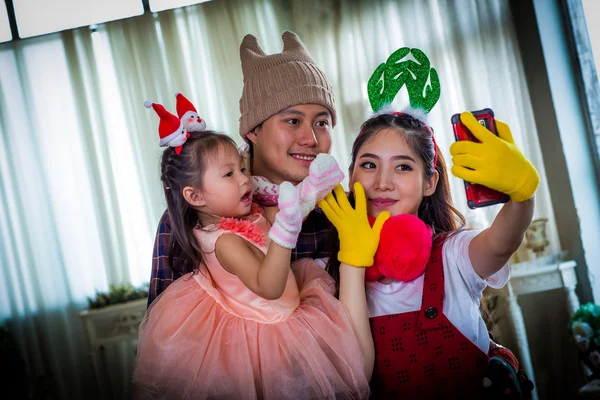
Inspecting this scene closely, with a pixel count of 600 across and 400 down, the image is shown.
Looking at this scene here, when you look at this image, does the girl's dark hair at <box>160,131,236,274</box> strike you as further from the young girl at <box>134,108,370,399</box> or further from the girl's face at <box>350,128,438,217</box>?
the girl's face at <box>350,128,438,217</box>

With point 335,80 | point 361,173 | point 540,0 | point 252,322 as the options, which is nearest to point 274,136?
point 361,173

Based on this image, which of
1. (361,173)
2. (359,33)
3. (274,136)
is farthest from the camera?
(359,33)

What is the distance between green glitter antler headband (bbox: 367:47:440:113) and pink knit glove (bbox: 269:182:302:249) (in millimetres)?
454

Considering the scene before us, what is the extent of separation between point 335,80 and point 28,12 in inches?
89.6

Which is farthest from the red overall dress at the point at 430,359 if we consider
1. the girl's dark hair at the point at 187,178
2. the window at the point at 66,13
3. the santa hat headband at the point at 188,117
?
the window at the point at 66,13

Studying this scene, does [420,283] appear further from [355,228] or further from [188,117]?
[188,117]

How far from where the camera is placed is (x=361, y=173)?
1.41 m

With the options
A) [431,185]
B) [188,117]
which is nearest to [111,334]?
[188,117]

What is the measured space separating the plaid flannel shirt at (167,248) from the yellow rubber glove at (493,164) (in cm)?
65

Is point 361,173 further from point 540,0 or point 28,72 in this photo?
point 28,72

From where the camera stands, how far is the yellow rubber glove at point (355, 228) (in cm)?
126

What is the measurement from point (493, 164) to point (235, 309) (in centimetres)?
68

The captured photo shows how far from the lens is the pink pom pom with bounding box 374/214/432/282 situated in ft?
4.07

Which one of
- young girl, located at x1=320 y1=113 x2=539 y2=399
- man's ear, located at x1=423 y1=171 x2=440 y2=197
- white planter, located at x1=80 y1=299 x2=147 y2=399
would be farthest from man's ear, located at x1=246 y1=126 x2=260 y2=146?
white planter, located at x1=80 y1=299 x2=147 y2=399
